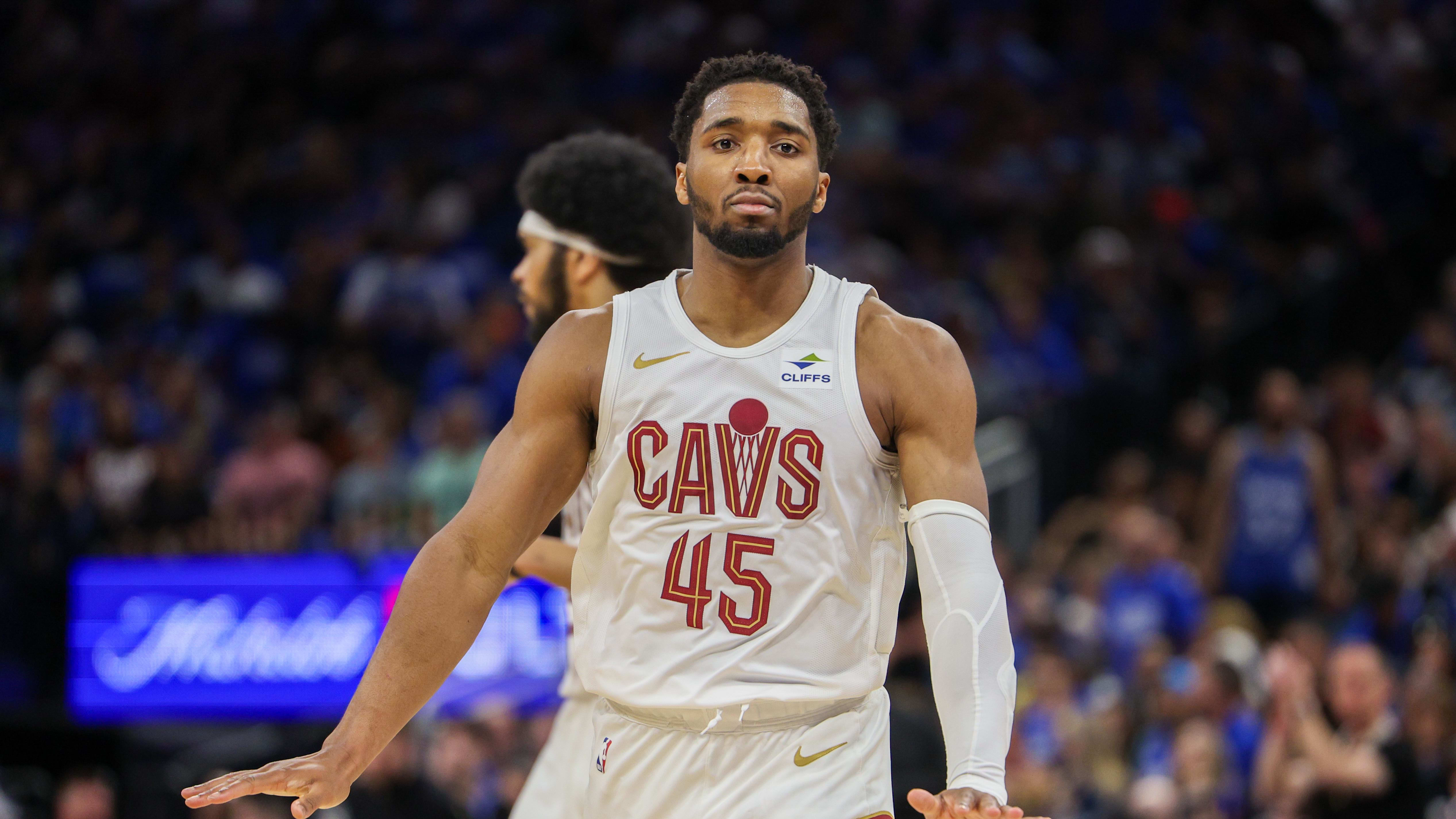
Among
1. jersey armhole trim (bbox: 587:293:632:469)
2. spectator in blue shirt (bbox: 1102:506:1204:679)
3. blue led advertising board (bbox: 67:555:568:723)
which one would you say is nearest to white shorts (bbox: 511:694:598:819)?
jersey armhole trim (bbox: 587:293:632:469)

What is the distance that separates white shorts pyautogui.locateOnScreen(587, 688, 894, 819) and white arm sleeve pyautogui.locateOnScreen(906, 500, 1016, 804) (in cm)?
21

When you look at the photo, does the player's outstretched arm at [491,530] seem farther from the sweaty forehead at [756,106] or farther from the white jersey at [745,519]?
the sweaty forehead at [756,106]

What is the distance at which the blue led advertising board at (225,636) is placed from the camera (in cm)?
927

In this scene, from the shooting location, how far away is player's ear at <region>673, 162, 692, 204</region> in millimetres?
3453

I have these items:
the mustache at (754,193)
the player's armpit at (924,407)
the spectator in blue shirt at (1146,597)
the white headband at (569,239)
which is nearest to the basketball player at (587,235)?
the white headband at (569,239)

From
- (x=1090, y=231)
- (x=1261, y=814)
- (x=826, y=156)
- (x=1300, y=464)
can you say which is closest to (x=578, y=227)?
(x=826, y=156)

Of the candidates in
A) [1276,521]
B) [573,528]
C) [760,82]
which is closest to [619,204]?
[573,528]

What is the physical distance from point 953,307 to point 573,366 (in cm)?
870

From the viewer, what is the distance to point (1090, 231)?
12781 mm

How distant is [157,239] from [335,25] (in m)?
3.35

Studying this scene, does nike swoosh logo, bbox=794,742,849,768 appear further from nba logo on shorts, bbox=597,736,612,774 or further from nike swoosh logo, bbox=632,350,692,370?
nike swoosh logo, bbox=632,350,692,370

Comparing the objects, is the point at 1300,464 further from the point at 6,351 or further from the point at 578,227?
the point at 6,351

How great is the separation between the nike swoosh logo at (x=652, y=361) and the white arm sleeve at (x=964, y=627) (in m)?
0.59

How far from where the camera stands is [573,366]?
3.42 m
